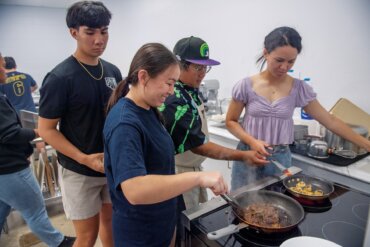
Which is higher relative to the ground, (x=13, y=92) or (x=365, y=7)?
(x=365, y=7)

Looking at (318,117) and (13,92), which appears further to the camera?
(13,92)

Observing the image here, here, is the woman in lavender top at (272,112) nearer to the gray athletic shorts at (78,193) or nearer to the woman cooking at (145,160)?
the woman cooking at (145,160)

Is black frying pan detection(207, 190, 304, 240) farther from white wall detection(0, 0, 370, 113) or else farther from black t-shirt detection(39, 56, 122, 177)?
white wall detection(0, 0, 370, 113)

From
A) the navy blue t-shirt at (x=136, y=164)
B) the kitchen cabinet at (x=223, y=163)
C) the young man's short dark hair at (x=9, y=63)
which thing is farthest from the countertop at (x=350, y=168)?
the young man's short dark hair at (x=9, y=63)

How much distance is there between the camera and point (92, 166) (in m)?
1.14

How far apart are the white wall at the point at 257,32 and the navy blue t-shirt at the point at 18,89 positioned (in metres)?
1.76

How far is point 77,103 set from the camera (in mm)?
1147

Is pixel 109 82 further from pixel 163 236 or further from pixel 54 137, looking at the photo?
pixel 163 236

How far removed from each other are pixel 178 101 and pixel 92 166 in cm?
49

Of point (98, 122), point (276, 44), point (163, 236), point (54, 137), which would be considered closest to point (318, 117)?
point (276, 44)

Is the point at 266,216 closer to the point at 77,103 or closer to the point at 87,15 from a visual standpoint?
the point at 77,103

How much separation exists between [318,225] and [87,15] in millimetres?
1194

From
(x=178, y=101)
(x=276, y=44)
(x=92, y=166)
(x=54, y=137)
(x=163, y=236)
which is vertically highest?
(x=276, y=44)

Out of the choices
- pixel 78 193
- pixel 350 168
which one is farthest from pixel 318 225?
pixel 78 193
